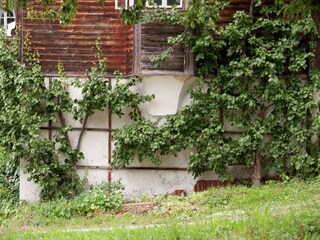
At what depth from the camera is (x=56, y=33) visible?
→ 56.0 feet

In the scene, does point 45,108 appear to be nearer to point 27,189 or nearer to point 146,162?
point 27,189

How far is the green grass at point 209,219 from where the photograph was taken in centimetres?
1008

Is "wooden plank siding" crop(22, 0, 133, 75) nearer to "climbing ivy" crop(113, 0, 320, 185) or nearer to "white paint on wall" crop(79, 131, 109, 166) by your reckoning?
"climbing ivy" crop(113, 0, 320, 185)

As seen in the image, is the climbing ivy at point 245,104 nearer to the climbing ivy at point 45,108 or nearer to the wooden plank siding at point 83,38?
the climbing ivy at point 45,108

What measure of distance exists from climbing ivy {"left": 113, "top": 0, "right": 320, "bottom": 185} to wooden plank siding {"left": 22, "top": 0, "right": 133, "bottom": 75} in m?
1.39

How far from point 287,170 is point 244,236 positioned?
22.4 ft

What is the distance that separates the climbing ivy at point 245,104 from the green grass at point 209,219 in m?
0.93

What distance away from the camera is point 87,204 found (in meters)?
15.8

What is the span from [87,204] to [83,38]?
4141 mm

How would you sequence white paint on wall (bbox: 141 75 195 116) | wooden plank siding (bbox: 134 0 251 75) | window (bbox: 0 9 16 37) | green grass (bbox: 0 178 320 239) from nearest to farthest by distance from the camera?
green grass (bbox: 0 178 320 239), wooden plank siding (bbox: 134 0 251 75), white paint on wall (bbox: 141 75 195 116), window (bbox: 0 9 16 37)

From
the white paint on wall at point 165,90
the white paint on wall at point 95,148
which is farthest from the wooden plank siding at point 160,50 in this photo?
the white paint on wall at point 95,148

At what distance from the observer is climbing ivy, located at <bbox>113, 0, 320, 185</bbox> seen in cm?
1598

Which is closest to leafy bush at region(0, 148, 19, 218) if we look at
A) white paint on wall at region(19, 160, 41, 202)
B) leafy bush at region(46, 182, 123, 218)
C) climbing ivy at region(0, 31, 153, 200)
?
white paint on wall at region(19, 160, 41, 202)

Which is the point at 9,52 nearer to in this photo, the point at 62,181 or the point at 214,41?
the point at 62,181
